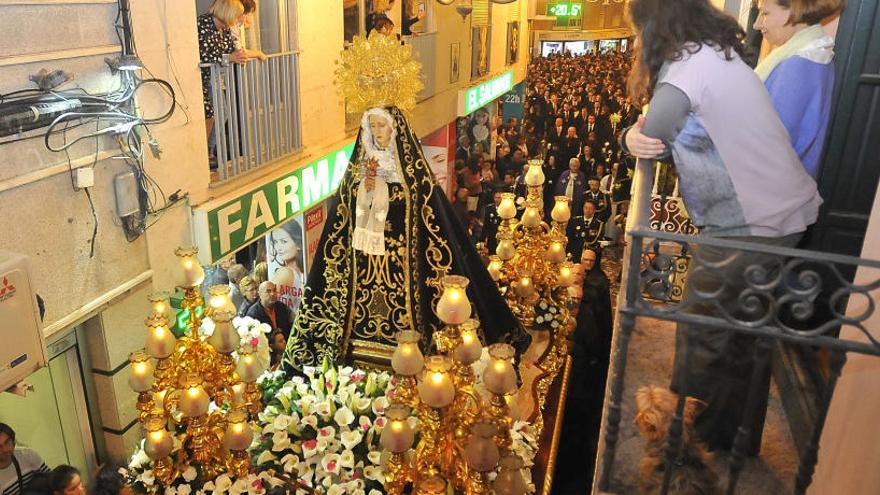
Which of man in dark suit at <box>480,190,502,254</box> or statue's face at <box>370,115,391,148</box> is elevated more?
statue's face at <box>370,115,391,148</box>

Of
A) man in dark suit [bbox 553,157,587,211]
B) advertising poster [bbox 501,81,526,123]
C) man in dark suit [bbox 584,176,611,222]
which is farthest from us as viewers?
advertising poster [bbox 501,81,526,123]

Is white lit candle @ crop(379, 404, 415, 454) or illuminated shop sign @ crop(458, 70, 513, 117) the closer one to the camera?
white lit candle @ crop(379, 404, 415, 454)

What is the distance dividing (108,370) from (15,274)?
6.39ft

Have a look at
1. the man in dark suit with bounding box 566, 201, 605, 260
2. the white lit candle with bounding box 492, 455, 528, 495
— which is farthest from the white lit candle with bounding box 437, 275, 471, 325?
the man in dark suit with bounding box 566, 201, 605, 260

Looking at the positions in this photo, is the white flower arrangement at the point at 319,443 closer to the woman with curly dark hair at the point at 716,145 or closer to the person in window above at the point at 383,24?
the woman with curly dark hair at the point at 716,145

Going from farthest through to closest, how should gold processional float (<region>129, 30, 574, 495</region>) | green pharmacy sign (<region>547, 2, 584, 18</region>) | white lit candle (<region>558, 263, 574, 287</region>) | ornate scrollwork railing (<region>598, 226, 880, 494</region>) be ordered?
1. green pharmacy sign (<region>547, 2, 584, 18</region>)
2. white lit candle (<region>558, 263, 574, 287</region>)
3. gold processional float (<region>129, 30, 574, 495</region>)
4. ornate scrollwork railing (<region>598, 226, 880, 494</region>)

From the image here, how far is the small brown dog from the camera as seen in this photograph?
327 cm

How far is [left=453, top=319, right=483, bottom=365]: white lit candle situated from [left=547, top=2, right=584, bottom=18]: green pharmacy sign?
23263mm

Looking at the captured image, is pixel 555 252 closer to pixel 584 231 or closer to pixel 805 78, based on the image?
pixel 584 231

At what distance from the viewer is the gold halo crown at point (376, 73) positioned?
577cm

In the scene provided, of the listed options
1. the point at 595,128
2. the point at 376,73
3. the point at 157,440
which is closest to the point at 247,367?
the point at 157,440

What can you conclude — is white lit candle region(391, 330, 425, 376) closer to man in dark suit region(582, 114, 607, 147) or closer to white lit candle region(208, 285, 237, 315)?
white lit candle region(208, 285, 237, 315)

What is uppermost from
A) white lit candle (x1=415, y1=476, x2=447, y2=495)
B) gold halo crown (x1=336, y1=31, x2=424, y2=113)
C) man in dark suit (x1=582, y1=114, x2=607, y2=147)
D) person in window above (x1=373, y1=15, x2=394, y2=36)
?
person in window above (x1=373, y1=15, x2=394, y2=36)

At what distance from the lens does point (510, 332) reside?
6.65 m
